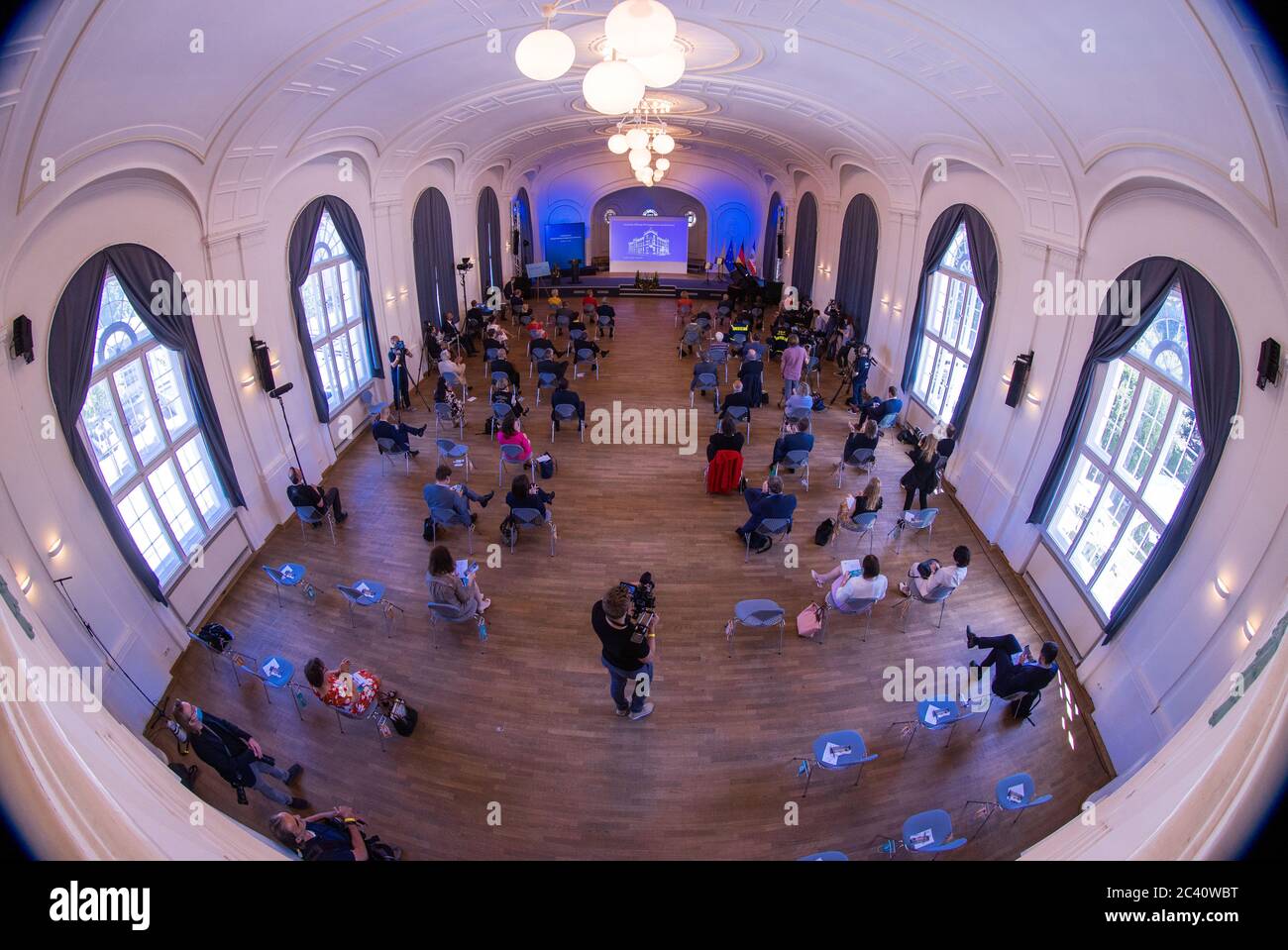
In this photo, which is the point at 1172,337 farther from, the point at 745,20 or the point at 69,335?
the point at 69,335

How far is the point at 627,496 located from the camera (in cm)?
962

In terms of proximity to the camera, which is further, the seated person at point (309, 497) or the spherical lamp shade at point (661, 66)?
the seated person at point (309, 497)

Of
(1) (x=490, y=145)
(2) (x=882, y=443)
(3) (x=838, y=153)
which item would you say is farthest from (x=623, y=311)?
(2) (x=882, y=443)

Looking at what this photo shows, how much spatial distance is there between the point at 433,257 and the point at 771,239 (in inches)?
565

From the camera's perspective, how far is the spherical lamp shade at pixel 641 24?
2689 mm

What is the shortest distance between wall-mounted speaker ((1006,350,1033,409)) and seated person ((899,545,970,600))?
256 cm

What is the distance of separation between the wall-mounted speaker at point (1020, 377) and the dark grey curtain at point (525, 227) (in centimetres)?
2004

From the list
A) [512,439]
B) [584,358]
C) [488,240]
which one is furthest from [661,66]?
[488,240]

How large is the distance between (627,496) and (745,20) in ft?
19.9

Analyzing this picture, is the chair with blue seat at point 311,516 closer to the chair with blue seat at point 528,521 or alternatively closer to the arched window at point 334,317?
the chair with blue seat at point 528,521

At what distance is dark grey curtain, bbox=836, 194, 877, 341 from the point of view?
47.3 ft

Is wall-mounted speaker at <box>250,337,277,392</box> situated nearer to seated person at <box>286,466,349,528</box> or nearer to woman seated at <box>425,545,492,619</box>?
seated person at <box>286,466,349,528</box>

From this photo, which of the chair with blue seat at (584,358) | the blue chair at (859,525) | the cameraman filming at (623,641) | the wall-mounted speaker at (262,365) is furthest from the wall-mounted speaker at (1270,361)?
the chair with blue seat at (584,358)

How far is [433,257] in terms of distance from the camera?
14.9 meters
